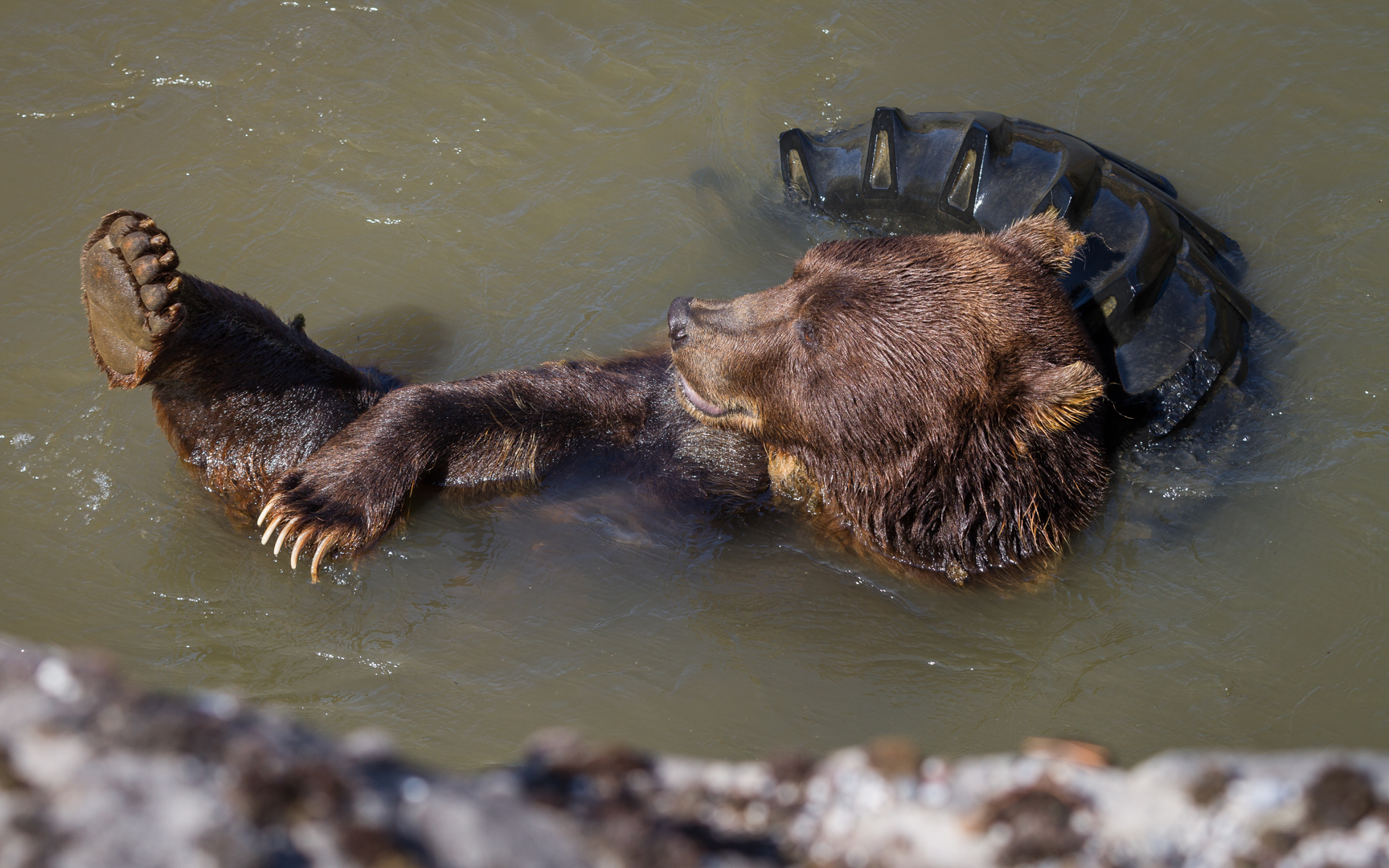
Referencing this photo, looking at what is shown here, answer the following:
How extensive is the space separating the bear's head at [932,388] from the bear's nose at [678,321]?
0.06ft

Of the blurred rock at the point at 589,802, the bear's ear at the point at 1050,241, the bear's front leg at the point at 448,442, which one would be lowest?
the bear's front leg at the point at 448,442

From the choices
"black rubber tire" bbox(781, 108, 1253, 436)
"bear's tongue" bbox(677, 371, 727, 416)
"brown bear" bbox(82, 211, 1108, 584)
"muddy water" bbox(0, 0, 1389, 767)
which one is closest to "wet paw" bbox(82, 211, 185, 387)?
"brown bear" bbox(82, 211, 1108, 584)

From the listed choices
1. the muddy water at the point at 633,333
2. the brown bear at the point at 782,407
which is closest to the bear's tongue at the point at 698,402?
the brown bear at the point at 782,407

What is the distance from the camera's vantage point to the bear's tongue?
4.40 m

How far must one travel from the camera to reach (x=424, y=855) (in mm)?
964

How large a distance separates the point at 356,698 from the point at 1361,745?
12.3 feet

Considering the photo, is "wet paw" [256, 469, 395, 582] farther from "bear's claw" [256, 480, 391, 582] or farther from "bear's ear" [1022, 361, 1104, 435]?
"bear's ear" [1022, 361, 1104, 435]

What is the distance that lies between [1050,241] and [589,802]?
3.70 metres

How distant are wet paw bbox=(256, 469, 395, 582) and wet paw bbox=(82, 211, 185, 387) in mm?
713

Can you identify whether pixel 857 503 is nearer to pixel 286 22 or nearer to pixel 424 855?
pixel 424 855

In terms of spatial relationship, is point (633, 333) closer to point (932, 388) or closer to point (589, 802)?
point (932, 388)

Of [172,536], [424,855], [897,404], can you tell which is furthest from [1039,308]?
[172,536]

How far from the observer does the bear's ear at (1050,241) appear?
413 cm

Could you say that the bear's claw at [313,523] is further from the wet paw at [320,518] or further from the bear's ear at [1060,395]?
the bear's ear at [1060,395]
